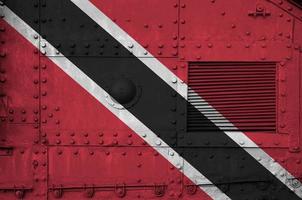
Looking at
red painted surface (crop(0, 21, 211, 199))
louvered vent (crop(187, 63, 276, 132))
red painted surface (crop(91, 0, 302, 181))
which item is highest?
red painted surface (crop(91, 0, 302, 181))

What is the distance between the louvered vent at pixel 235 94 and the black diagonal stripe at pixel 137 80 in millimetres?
124

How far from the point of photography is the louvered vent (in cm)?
267

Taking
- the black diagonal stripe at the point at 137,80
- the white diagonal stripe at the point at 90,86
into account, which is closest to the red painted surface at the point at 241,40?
the black diagonal stripe at the point at 137,80

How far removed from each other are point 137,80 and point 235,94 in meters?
0.71

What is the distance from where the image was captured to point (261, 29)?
2656 mm

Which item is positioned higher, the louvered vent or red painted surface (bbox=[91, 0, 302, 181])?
red painted surface (bbox=[91, 0, 302, 181])

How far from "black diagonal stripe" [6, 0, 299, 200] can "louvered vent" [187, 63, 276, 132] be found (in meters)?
0.12

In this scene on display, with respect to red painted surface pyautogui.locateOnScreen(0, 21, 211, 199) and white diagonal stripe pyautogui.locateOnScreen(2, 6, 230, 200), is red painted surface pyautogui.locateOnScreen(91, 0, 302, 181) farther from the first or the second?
red painted surface pyautogui.locateOnScreen(0, 21, 211, 199)

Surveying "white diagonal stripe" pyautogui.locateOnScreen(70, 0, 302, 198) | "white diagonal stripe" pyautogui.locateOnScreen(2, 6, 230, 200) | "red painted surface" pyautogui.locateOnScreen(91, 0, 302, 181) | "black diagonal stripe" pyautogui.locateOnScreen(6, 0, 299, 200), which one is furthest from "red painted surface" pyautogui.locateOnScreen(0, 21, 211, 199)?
"red painted surface" pyautogui.locateOnScreen(91, 0, 302, 181)

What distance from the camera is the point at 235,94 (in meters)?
2.68

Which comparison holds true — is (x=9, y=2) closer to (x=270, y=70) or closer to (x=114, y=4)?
(x=114, y=4)

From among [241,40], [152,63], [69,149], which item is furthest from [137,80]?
[241,40]

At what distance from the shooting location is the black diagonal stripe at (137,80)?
104 inches

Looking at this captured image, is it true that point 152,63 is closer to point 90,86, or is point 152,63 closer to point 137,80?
point 137,80
